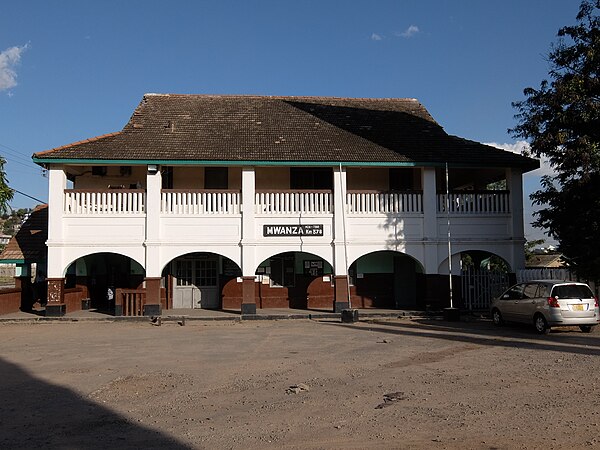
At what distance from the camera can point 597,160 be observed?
1608 centimetres

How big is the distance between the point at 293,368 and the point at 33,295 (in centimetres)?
1568

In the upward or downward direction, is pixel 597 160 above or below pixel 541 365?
above

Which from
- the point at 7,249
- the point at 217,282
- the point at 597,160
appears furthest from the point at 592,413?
the point at 7,249

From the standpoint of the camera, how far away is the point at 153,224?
768 inches

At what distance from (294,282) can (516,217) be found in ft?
28.7

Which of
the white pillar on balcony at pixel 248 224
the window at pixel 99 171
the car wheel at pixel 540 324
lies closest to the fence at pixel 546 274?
the car wheel at pixel 540 324

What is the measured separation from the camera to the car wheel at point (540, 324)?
14.7m

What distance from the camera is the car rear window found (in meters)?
14.5

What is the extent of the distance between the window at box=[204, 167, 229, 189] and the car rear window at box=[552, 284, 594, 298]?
1239 centimetres

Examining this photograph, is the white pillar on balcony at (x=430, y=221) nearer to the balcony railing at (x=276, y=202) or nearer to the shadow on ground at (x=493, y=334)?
the balcony railing at (x=276, y=202)

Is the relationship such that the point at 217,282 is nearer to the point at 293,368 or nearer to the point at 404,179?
the point at 404,179

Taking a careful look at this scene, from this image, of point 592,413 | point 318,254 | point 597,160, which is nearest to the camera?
point 592,413

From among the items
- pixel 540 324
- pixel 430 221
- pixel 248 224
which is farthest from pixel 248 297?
pixel 540 324

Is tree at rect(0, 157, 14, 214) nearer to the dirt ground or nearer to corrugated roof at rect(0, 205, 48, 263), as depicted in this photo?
corrugated roof at rect(0, 205, 48, 263)
